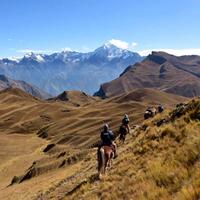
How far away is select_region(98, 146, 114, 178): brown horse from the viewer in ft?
63.7

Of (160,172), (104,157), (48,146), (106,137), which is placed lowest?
(48,146)

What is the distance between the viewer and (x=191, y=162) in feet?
45.6

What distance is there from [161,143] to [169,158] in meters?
4.22

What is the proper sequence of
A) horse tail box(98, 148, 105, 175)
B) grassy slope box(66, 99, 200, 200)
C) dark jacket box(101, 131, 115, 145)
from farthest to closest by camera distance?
dark jacket box(101, 131, 115, 145)
horse tail box(98, 148, 105, 175)
grassy slope box(66, 99, 200, 200)

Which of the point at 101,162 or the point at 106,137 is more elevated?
the point at 106,137

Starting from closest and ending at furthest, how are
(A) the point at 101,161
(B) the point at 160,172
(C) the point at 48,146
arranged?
(B) the point at 160,172
(A) the point at 101,161
(C) the point at 48,146

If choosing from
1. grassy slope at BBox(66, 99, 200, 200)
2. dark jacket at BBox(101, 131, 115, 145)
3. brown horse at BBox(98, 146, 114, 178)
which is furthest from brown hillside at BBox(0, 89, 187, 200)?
grassy slope at BBox(66, 99, 200, 200)

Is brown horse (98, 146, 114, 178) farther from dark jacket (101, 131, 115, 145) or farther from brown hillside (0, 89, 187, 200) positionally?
brown hillside (0, 89, 187, 200)

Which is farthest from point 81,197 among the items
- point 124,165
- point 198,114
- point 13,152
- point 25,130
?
point 25,130

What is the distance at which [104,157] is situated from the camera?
1962cm

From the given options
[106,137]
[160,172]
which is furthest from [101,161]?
[160,172]

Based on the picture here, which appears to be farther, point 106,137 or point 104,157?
point 106,137

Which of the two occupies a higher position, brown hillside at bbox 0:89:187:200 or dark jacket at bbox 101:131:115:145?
dark jacket at bbox 101:131:115:145

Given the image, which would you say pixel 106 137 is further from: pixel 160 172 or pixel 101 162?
pixel 160 172
